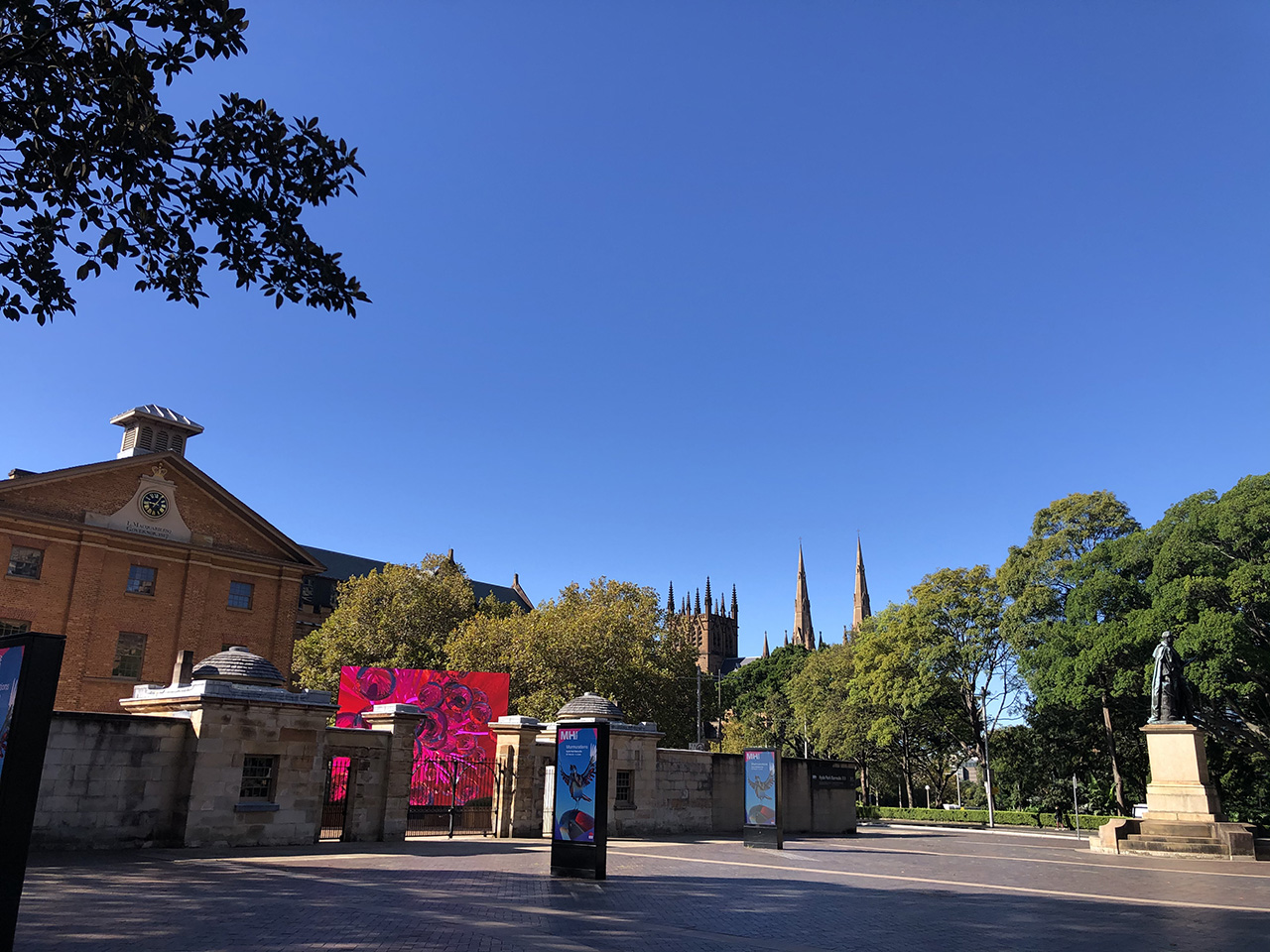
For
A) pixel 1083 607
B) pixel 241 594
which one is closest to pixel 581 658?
pixel 241 594

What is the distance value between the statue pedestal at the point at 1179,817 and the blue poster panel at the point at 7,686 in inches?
1042

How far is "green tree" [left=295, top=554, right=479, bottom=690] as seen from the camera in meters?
47.5

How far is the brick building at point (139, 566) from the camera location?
116ft

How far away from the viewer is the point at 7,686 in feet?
23.4

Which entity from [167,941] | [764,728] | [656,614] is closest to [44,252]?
[167,941]

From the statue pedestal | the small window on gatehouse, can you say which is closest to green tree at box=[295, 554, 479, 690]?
the small window on gatehouse

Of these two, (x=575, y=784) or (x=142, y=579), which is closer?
(x=575, y=784)

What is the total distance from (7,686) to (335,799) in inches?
649

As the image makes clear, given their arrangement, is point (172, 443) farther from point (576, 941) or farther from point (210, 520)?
point (576, 941)

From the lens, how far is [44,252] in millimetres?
9250

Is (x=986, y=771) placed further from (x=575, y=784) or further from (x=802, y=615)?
(x=802, y=615)

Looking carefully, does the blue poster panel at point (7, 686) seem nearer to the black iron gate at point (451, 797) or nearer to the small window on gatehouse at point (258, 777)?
the small window on gatehouse at point (258, 777)

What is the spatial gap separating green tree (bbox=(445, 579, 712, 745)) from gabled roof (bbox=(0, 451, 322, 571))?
9499 mm

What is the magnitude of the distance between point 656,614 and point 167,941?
130ft
